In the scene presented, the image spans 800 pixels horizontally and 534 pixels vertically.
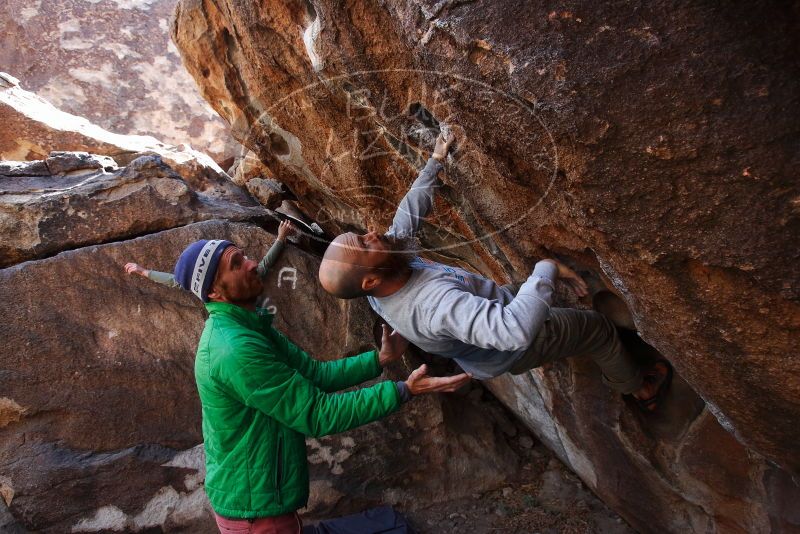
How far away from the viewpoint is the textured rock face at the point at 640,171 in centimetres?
135

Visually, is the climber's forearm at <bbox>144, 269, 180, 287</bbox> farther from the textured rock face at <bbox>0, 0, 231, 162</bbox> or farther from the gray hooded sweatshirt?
the textured rock face at <bbox>0, 0, 231, 162</bbox>

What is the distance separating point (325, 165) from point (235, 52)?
3.44ft

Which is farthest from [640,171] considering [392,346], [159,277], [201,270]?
[159,277]

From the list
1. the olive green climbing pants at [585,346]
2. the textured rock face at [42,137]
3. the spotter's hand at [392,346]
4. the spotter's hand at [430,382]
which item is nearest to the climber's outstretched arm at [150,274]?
the spotter's hand at [392,346]

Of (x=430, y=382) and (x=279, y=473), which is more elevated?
(x=430, y=382)

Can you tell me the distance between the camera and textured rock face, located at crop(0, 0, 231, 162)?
1320 cm

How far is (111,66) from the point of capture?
14.0 m

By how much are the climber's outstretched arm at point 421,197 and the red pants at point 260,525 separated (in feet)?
4.07

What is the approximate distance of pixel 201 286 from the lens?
2057 millimetres

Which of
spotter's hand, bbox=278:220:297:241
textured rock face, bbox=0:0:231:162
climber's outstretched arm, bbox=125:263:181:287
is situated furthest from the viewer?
textured rock face, bbox=0:0:231:162

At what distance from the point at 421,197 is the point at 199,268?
3.25 ft

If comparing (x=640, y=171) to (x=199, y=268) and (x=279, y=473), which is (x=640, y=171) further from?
(x=279, y=473)

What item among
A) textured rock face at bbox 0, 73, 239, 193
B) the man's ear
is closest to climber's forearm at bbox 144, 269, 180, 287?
the man's ear

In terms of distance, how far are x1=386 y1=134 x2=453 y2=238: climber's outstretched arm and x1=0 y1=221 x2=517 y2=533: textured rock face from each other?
4.01 ft
